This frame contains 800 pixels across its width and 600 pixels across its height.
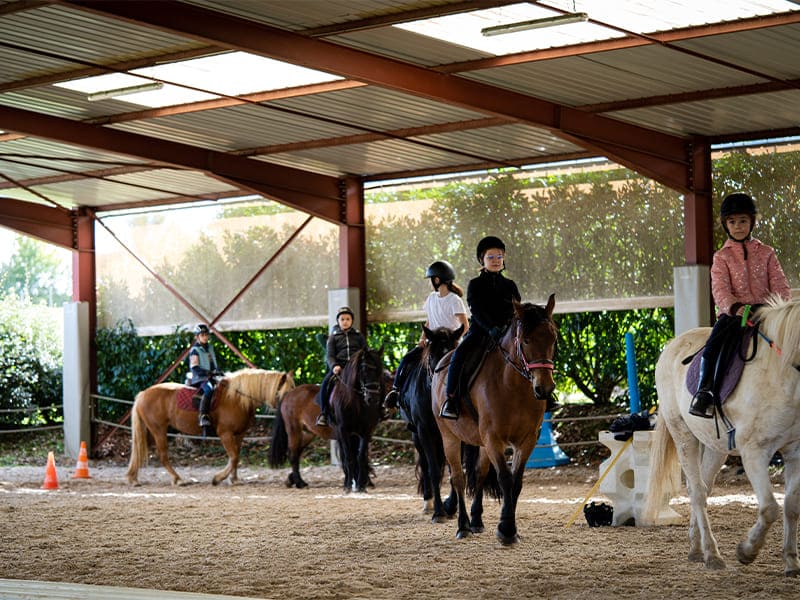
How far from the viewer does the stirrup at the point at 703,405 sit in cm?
681

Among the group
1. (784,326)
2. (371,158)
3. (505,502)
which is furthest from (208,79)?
(784,326)

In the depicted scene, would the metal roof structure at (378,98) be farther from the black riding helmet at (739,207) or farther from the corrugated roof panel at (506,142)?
the black riding helmet at (739,207)

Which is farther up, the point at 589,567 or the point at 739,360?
the point at 739,360

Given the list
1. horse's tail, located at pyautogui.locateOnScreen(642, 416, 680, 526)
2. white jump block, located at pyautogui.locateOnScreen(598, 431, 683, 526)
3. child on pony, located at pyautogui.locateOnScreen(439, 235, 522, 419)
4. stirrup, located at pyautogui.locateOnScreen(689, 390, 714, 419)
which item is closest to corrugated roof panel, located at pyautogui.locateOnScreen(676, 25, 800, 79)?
child on pony, located at pyautogui.locateOnScreen(439, 235, 522, 419)

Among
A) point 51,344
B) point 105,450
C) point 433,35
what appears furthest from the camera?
point 51,344

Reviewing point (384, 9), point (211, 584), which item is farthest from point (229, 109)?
point (211, 584)

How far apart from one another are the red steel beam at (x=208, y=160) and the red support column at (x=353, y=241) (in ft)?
0.50

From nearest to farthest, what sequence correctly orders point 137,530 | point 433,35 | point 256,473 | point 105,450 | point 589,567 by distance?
point 589,567
point 137,530
point 433,35
point 256,473
point 105,450

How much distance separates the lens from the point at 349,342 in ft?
47.2

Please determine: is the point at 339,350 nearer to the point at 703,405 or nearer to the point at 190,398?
the point at 190,398

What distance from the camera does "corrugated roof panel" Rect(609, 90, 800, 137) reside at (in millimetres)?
13095

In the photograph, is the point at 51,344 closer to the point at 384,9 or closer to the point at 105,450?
the point at 105,450

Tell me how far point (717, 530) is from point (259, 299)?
445 inches

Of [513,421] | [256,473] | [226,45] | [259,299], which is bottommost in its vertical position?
[256,473]
